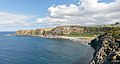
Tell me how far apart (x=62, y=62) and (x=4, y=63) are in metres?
35.1

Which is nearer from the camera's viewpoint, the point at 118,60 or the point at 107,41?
the point at 118,60

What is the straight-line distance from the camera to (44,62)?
119000 mm

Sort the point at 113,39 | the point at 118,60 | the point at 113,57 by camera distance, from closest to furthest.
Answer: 1. the point at 118,60
2. the point at 113,57
3. the point at 113,39

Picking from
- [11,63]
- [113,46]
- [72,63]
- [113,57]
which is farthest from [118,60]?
[11,63]

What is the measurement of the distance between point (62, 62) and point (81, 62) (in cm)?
1153

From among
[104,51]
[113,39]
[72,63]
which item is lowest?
[72,63]

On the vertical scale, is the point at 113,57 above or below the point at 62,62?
above

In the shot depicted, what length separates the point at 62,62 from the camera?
117562 mm

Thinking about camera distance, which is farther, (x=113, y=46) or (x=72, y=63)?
(x=72, y=63)

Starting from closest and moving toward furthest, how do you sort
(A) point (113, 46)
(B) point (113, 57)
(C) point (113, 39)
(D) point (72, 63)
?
(B) point (113, 57) → (A) point (113, 46) → (C) point (113, 39) → (D) point (72, 63)

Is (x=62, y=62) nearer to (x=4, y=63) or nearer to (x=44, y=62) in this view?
(x=44, y=62)

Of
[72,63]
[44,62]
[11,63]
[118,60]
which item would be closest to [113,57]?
[118,60]

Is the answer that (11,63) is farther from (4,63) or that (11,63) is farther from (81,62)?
(81,62)

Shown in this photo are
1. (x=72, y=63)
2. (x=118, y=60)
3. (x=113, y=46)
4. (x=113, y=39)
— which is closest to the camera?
(x=118, y=60)
